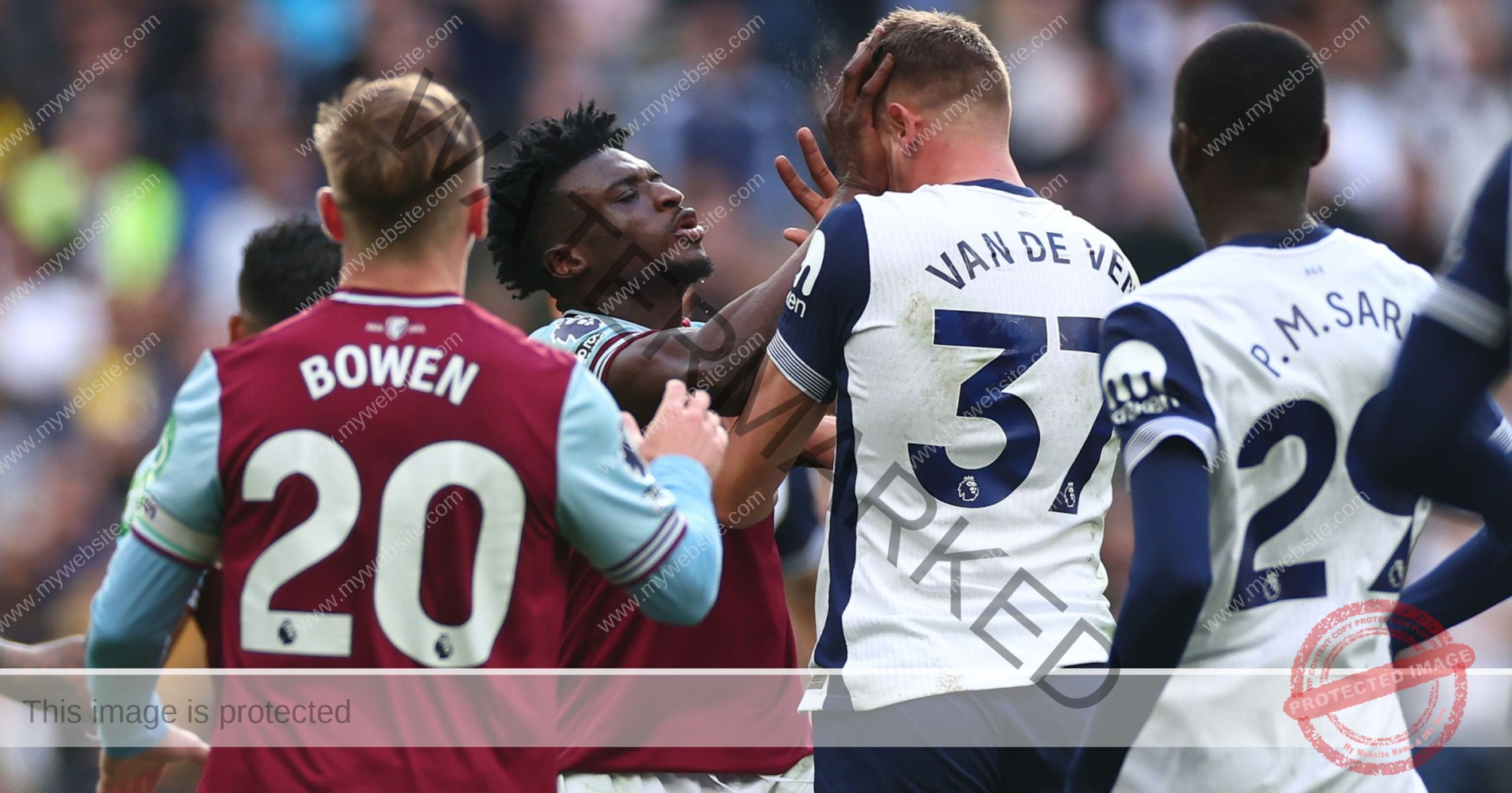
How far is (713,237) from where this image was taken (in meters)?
9.55

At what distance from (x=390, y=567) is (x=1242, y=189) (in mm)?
1757

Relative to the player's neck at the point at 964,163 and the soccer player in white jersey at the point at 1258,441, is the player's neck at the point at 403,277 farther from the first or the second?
the player's neck at the point at 964,163

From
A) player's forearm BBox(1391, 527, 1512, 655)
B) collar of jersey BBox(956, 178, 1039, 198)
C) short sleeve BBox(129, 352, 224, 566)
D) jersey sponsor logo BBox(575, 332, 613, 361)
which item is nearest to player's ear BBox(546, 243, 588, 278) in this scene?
jersey sponsor logo BBox(575, 332, 613, 361)

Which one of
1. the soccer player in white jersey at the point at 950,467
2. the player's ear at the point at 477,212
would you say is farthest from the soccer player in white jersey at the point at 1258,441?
the player's ear at the point at 477,212

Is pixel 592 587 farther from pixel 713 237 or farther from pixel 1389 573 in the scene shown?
pixel 713 237

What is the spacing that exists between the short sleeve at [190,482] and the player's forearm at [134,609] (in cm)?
3

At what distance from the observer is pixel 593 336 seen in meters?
4.55

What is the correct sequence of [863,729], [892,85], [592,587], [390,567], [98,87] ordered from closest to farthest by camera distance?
[390,567], [863,729], [892,85], [592,587], [98,87]

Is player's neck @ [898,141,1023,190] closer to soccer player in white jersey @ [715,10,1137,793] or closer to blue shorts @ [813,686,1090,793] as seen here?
soccer player in white jersey @ [715,10,1137,793]

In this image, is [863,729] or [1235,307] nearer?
[1235,307]

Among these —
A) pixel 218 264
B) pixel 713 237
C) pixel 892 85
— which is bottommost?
pixel 713 237

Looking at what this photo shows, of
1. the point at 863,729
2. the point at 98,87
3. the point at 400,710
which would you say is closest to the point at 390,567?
the point at 400,710

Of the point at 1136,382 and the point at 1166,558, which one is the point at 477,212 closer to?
the point at 1136,382

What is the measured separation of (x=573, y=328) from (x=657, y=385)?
37cm
